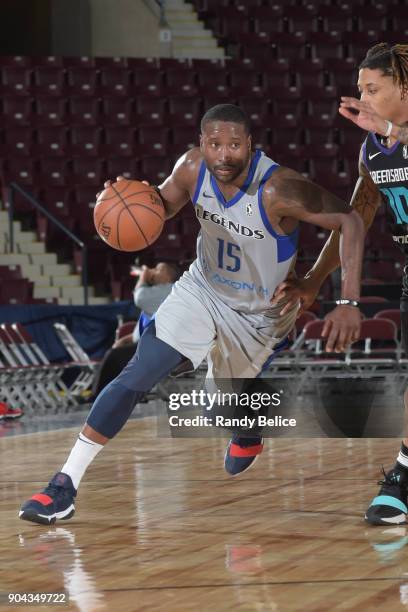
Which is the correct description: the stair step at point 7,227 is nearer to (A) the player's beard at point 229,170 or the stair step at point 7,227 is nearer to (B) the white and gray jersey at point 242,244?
(B) the white and gray jersey at point 242,244

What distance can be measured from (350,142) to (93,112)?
398 cm

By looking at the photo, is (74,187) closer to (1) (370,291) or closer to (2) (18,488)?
(1) (370,291)

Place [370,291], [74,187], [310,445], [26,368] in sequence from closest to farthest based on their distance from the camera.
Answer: [310,445], [26,368], [370,291], [74,187]

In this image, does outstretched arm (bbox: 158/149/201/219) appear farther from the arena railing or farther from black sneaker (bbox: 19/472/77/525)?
the arena railing

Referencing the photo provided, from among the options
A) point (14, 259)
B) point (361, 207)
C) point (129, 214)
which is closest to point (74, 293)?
point (14, 259)

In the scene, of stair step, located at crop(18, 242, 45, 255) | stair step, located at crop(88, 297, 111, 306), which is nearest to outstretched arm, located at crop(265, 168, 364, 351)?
stair step, located at crop(88, 297, 111, 306)

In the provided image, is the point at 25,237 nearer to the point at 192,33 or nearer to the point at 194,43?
the point at 194,43

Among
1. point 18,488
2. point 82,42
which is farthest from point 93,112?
point 18,488

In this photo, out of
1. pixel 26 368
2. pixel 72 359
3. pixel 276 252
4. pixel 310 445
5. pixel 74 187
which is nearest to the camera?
pixel 276 252

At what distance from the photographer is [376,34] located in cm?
1898

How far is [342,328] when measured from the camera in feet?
13.3

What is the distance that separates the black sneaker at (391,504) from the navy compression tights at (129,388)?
0.97 metres

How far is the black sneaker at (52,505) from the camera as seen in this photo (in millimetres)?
4289

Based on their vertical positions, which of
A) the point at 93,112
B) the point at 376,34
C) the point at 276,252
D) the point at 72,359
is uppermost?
the point at 376,34
